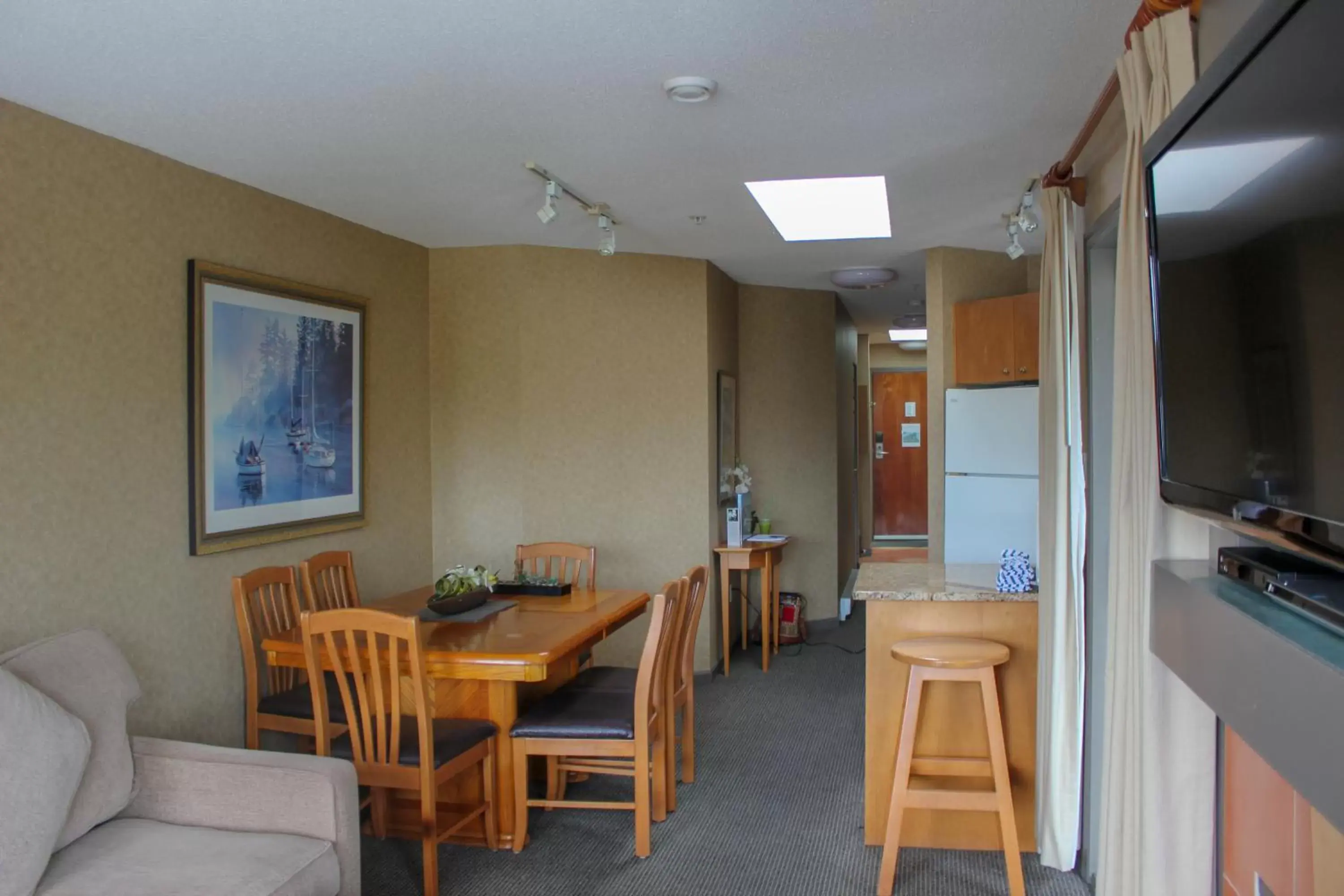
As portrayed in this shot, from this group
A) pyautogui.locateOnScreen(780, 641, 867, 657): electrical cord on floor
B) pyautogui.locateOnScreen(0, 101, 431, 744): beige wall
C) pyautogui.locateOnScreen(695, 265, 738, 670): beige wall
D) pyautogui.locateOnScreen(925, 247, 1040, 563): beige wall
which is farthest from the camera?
pyautogui.locateOnScreen(780, 641, 867, 657): electrical cord on floor

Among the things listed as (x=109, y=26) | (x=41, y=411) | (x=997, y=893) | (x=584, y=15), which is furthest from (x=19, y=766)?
(x=997, y=893)

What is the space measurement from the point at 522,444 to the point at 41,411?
2621 mm

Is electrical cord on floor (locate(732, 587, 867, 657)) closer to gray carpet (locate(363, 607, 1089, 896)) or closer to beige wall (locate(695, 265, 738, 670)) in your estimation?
beige wall (locate(695, 265, 738, 670))

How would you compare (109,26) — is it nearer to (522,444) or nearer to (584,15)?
(584,15)

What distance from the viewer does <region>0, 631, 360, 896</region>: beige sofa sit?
2.20 m

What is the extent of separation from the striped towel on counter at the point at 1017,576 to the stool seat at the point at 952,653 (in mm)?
200

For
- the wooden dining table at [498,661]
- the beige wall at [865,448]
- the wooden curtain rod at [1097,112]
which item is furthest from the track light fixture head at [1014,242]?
the beige wall at [865,448]

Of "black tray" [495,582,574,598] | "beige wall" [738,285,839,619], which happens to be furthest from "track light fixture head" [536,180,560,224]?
"beige wall" [738,285,839,619]

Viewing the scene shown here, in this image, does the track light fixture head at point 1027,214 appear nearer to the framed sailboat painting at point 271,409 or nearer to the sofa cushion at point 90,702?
the framed sailboat painting at point 271,409

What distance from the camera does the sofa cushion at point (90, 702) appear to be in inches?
96.7

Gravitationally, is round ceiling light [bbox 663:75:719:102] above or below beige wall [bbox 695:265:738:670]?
above

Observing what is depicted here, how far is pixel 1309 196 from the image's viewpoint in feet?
3.73

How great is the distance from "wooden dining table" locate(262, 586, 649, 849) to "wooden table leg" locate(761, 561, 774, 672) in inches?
84.1

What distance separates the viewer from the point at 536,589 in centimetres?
421
